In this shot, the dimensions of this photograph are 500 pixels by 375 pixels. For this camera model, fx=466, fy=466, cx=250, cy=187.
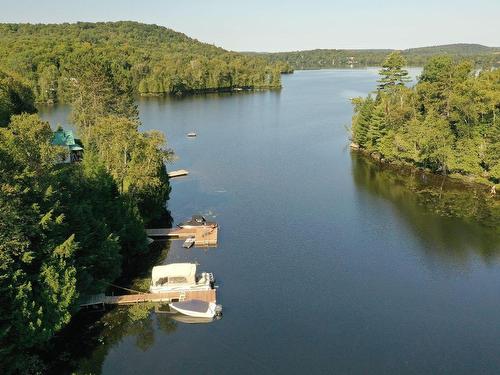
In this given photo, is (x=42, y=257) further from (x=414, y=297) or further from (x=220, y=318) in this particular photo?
(x=414, y=297)

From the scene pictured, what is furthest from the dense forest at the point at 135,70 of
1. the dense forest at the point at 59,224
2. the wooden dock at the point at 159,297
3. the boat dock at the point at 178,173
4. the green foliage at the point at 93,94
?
the wooden dock at the point at 159,297

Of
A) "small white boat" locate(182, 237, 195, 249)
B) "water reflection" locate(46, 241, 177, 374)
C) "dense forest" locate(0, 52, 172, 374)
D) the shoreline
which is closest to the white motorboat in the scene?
"water reflection" locate(46, 241, 177, 374)

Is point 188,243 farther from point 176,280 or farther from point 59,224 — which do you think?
point 59,224

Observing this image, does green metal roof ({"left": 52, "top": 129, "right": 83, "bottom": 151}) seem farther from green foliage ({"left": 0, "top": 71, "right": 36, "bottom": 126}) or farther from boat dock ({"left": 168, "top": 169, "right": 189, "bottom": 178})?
boat dock ({"left": 168, "top": 169, "right": 189, "bottom": 178})

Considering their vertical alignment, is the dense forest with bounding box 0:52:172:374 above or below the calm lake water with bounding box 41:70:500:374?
above

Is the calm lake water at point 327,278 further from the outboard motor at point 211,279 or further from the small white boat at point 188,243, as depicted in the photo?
the outboard motor at point 211,279

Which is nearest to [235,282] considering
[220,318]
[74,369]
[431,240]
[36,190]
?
[220,318]
